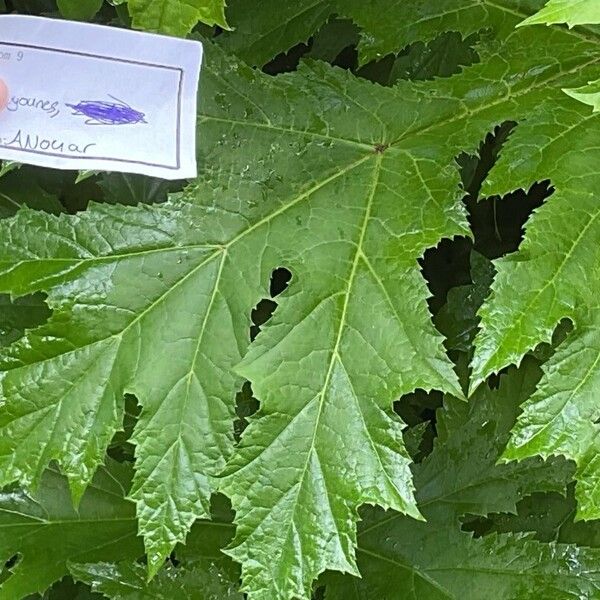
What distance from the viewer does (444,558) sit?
1154 mm

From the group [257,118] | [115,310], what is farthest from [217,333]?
[257,118]

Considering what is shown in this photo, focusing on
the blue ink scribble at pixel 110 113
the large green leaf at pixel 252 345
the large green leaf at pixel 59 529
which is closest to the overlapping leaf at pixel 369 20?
the large green leaf at pixel 252 345

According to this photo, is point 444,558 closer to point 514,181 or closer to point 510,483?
point 510,483

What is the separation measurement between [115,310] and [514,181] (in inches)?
18.5

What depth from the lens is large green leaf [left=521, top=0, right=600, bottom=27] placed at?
0.72 meters

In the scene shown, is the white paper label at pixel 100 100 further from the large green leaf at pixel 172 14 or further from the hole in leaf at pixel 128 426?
the hole in leaf at pixel 128 426

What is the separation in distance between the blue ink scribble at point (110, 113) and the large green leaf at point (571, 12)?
43 centimetres

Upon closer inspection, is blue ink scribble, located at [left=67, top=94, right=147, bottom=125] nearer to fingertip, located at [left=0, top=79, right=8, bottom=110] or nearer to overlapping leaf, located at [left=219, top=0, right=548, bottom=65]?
fingertip, located at [left=0, top=79, right=8, bottom=110]

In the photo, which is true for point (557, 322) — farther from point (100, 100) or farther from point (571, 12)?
point (100, 100)

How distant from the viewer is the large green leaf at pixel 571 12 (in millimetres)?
722

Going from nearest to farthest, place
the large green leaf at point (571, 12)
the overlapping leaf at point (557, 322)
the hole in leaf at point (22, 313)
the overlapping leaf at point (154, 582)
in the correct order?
the large green leaf at point (571, 12) < the overlapping leaf at point (557, 322) < the overlapping leaf at point (154, 582) < the hole in leaf at point (22, 313)

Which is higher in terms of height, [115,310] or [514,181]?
[514,181]

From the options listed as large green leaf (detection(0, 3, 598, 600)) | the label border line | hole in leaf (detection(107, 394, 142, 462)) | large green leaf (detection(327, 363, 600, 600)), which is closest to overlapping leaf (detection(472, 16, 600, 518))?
large green leaf (detection(0, 3, 598, 600))

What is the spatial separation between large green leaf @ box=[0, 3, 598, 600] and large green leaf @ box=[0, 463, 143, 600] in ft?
0.81
